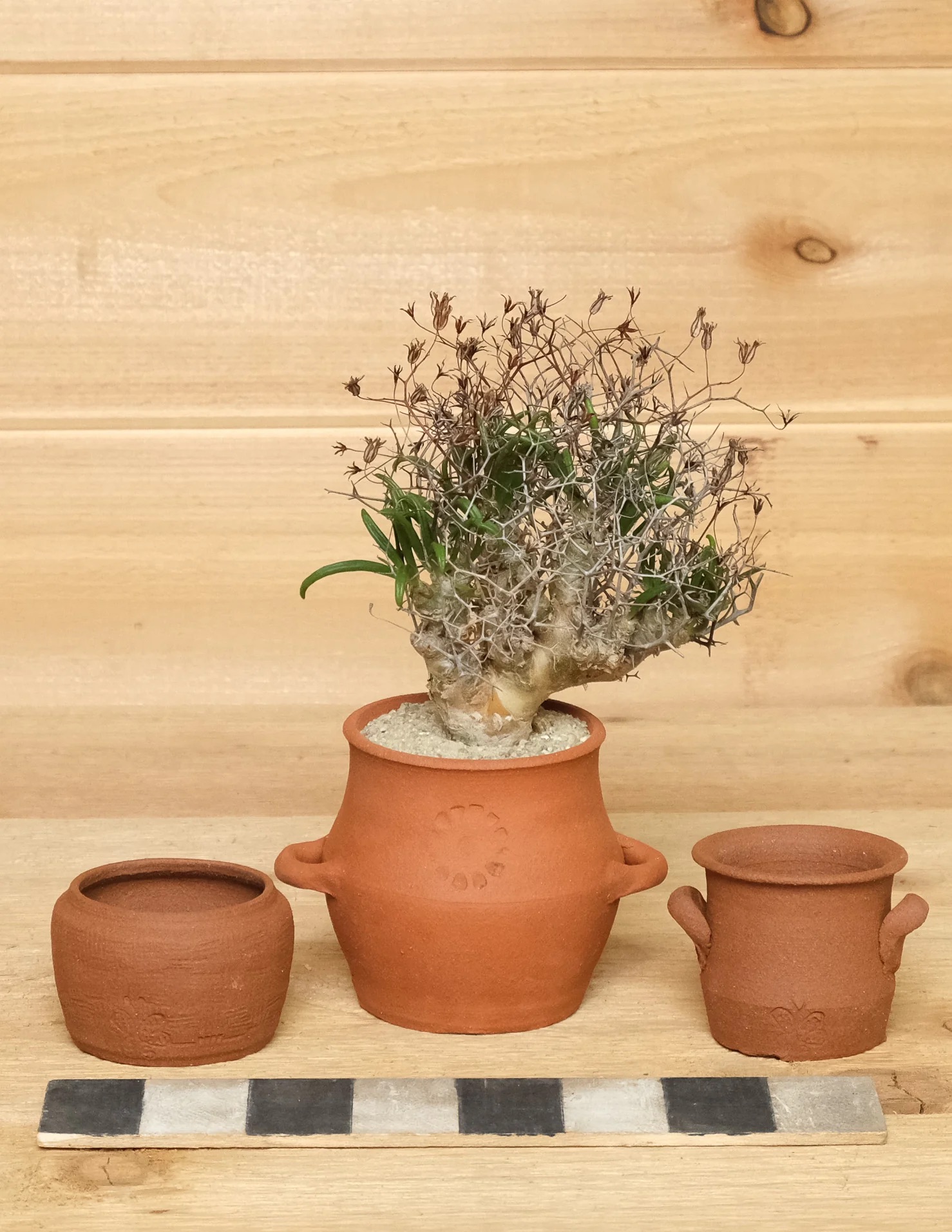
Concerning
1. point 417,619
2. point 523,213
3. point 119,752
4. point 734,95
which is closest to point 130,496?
point 119,752

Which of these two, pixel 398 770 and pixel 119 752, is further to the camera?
pixel 119 752

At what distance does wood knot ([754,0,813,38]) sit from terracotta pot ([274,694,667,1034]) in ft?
2.45

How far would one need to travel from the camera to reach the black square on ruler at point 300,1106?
2.58 ft

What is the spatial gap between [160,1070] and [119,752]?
0.60 m

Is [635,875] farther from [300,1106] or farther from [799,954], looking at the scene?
[300,1106]

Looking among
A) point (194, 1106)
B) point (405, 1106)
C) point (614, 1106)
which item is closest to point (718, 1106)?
point (614, 1106)

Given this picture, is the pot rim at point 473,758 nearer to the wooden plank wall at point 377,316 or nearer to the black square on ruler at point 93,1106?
the black square on ruler at point 93,1106

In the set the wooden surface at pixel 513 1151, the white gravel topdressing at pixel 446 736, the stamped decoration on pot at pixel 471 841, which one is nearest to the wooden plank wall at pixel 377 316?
the wooden surface at pixel 513 1151

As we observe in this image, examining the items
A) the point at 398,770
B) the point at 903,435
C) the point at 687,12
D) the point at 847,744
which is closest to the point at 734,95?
the point at 687,12

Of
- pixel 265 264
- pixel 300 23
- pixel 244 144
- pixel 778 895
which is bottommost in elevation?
pixel 778 895

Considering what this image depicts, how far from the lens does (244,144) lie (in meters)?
1.35

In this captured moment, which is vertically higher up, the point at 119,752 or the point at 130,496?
the point at 130,496

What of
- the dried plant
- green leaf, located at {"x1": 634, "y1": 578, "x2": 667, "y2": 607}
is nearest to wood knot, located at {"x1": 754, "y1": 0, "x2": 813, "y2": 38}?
the dried plant

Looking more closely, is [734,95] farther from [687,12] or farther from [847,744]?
[847,744]
